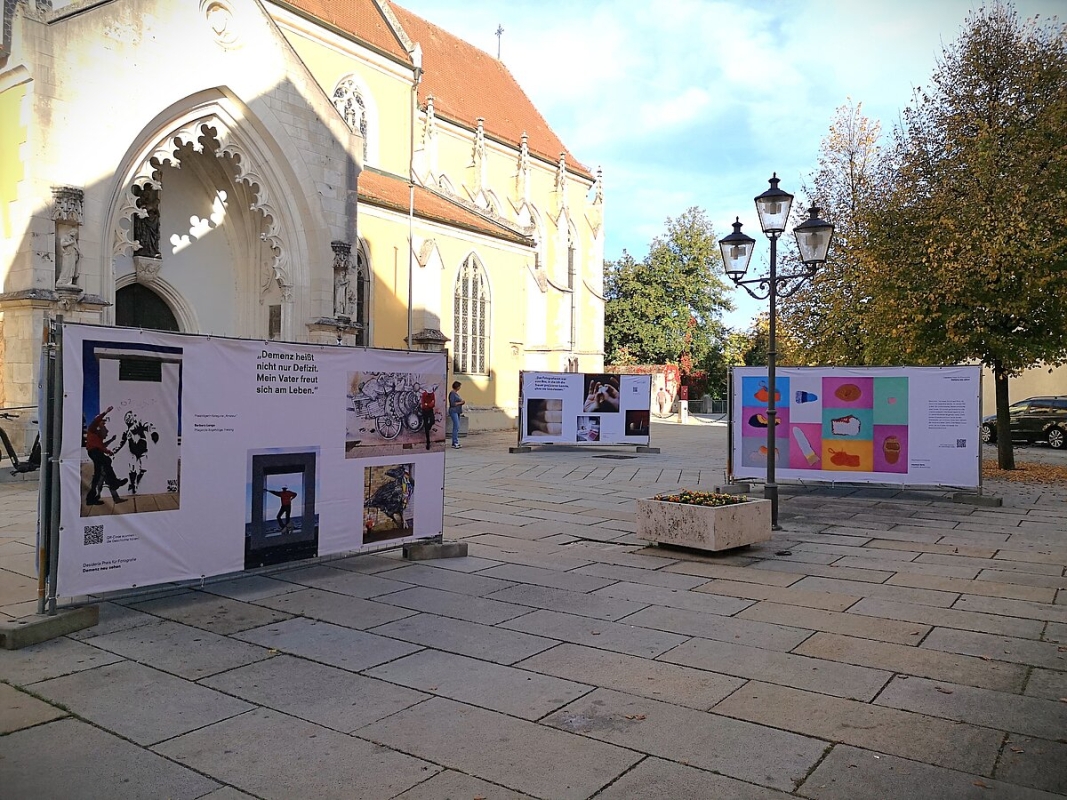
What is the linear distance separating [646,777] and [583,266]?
4307 centimetres

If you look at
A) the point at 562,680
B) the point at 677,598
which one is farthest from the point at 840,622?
the point at 562,680

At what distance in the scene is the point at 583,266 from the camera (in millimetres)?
45938

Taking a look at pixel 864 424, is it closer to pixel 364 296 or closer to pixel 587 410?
pixel 587 410

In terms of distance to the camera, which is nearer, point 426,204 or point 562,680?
point 562,680

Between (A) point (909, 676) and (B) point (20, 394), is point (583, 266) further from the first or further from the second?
(A) point (909, 676)

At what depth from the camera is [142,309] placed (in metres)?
19.1

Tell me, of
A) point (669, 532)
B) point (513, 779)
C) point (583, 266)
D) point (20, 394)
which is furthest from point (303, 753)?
point (583, 266)

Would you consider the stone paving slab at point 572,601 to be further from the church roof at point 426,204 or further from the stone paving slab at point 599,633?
the church roof at point 426,204

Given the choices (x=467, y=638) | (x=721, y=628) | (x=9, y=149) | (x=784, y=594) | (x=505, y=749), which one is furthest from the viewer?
(x=9, y=149)

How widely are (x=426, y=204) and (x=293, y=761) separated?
26474 mm

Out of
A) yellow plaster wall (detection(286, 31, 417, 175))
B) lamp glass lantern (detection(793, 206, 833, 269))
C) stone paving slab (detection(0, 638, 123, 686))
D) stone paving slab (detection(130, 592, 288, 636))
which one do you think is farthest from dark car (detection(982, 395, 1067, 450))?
stone paving slab (detection(0, 638, 123, 686))

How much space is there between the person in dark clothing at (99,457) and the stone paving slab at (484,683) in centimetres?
256

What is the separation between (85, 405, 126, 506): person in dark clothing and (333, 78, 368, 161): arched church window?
933 inches

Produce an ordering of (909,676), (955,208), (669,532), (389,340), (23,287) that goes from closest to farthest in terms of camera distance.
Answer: (909,676)
(669,532)
(23,287)
(955,208)
(389,340)
